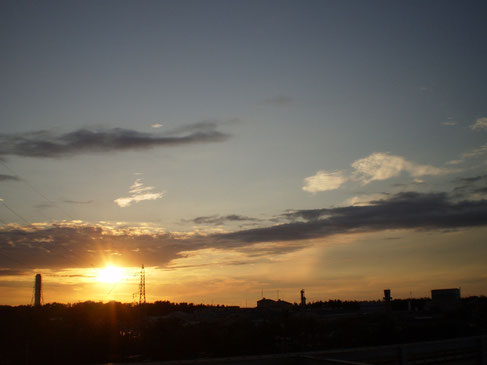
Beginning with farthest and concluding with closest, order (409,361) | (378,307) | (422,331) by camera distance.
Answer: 1. (378,307)
2. (422,331)
3. (409,361)

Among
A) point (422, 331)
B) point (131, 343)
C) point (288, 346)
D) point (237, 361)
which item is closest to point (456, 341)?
point (237, 361)

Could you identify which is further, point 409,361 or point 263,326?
point 263,326

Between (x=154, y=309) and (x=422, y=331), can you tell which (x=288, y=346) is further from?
(x=154, y=309)

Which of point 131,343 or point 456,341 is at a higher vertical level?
point 456,341

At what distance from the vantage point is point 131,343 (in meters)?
35.1

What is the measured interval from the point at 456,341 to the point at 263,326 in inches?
901

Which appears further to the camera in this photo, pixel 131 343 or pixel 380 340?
pixel 131 343

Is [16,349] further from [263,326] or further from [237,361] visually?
[237,361]

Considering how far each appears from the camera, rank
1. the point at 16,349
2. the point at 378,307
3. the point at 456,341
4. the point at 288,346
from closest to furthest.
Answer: the point at 456,341 < the point at 288,346 < the point at 16,349 < the point at 378,307

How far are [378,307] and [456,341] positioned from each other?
2540 inches

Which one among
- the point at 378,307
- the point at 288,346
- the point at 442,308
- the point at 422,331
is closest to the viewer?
the point at 288,346

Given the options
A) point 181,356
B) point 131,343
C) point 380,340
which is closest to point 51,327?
point 131,343

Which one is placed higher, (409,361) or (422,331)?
(409,361)

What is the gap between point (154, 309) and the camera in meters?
101
